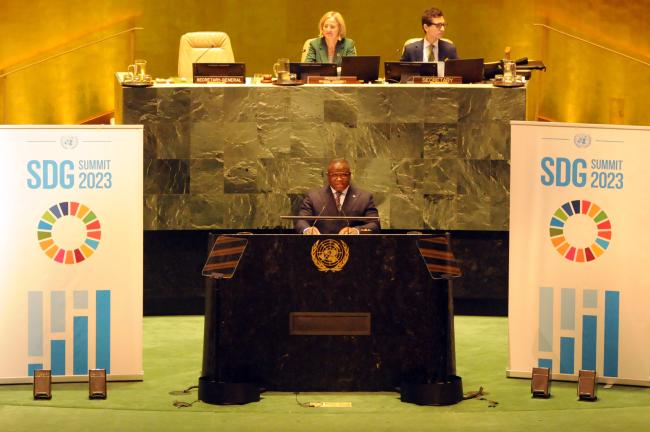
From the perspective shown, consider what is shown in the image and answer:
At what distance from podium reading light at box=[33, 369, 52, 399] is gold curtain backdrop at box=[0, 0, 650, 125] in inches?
261

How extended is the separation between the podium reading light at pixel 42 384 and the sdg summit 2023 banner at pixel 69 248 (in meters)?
0.30

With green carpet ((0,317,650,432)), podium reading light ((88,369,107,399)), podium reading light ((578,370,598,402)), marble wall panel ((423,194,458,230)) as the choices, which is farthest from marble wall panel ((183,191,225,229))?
podium reading light ((578,370,598,402))

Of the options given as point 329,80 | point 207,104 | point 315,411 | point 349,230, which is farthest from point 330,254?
point 329,80

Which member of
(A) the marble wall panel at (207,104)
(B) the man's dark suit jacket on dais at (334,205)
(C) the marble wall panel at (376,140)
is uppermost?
(A) the marble wall panel at (207,104)

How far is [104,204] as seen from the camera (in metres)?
7.14

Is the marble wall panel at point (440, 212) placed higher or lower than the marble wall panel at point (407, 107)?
lower

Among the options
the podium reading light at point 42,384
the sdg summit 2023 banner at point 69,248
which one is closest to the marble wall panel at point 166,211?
the sdg summit 2023 banner at point 69,248

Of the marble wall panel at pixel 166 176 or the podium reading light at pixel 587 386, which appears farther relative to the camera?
the marble wall panel at pixel 166 176

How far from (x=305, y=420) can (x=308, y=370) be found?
0.48 metres

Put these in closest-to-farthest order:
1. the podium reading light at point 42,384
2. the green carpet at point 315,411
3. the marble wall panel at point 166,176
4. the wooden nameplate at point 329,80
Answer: the green carpet at point 315,411 < the podium reading light at point 42,384 < the marble wall panel at point 166,176 < the wooden nameplate at point 329,80

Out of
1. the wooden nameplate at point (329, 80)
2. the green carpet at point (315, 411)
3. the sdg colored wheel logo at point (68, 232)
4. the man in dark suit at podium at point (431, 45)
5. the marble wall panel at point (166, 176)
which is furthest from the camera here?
the man in dark suit at podium at point (431, 45)

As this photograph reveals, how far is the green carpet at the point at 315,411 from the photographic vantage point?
6.27 m

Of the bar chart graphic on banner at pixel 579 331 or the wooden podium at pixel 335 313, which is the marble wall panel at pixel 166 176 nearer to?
the wooden podium at pixel 335 313

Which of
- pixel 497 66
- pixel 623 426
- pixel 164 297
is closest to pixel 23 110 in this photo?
pixel 164 297
